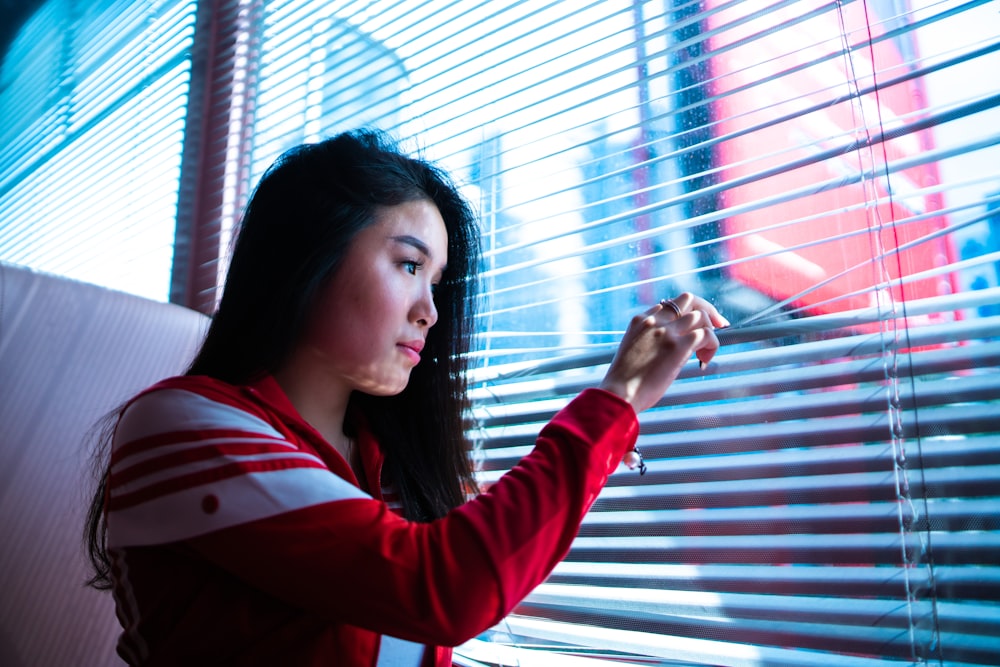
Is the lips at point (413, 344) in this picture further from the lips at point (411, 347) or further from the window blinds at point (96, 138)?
the window blinds at point (96, 138)

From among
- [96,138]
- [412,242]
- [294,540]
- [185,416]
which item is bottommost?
[294,540]

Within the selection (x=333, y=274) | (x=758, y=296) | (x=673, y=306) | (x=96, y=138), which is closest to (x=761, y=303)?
(x=758, y=296)

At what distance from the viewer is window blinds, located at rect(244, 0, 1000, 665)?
756mm

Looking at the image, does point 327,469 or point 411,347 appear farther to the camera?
point 411,347

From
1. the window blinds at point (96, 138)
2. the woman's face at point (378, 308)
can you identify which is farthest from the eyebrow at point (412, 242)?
the window blinds at point (96, 138)

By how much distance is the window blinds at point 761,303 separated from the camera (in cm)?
76

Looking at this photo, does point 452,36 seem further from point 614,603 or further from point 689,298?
point 614,603

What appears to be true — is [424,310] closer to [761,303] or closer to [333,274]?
[333,274]

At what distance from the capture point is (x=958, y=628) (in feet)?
2.32

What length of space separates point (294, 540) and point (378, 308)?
0.99 feet

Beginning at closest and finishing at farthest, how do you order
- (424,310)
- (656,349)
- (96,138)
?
(656,349) → (424,310) → (96,138)

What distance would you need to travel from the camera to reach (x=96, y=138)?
2.07 meters

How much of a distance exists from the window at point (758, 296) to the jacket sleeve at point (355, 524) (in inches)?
11.2

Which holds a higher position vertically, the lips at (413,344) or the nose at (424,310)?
the nose at (424,310)
